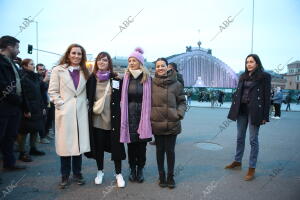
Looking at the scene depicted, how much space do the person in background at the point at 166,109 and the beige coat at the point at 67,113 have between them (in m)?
1.13

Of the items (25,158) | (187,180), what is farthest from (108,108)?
(25,158)

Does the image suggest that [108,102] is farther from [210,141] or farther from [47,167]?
[210,141]

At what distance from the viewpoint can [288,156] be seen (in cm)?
530

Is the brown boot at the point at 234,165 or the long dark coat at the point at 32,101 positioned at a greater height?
the long dark coat at the point at 32,101

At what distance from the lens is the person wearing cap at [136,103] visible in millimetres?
3449

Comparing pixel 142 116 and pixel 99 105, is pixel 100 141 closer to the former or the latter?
pixel 99 105

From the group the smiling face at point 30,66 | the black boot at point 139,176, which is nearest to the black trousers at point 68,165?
the black boot at point 139,176

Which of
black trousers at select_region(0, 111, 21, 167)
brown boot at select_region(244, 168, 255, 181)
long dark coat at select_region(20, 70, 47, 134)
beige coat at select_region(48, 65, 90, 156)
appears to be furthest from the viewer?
long dark coat at select_region(20, 70, 47, 134)

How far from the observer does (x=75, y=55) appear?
11.4 feet

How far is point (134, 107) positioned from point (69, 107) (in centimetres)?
97

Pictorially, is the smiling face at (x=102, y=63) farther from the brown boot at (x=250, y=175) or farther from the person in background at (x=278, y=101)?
the person in background at (x=278, y=101)

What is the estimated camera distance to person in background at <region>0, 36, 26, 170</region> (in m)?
3.64

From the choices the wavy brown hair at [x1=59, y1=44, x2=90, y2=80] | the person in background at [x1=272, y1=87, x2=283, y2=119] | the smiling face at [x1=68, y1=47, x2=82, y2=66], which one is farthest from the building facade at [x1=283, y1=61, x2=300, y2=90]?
the smiling face at [x1=68, y1=47, x2=82, y2=66]

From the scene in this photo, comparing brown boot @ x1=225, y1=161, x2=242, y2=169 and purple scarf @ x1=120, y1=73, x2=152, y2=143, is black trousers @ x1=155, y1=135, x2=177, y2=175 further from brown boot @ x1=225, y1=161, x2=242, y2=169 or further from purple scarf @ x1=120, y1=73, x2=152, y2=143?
brown boot @ x1=225, y1=161, x2=242, y2=169
